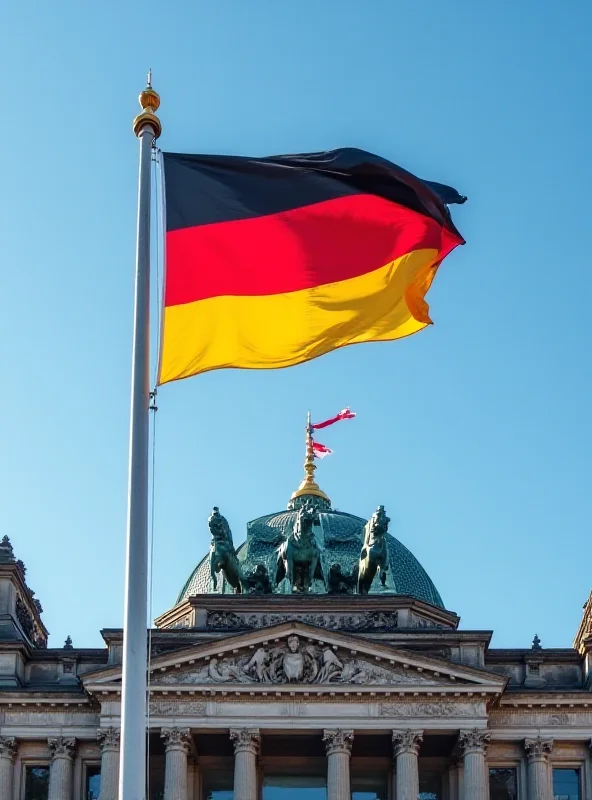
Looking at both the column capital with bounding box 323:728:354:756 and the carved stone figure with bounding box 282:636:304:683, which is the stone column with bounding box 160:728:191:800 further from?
the column capital with bounding box 323:728:354:756

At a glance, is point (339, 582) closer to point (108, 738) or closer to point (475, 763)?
point (475, 763)

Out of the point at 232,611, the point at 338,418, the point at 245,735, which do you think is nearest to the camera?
the point at 245,735

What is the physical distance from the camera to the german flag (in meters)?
26.2

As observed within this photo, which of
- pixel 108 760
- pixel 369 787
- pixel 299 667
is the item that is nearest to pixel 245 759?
pixel 299 667

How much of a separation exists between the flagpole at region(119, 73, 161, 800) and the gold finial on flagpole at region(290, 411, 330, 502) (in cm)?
5860

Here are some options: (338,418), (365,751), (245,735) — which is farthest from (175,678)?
(338,418)

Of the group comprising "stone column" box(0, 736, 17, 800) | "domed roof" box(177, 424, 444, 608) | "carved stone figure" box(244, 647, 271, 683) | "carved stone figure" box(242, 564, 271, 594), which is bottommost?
"stone column" box(0, 736, 17, 800)

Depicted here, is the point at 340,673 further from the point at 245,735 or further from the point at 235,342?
the point at 235,342

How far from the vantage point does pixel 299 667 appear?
63531 mm

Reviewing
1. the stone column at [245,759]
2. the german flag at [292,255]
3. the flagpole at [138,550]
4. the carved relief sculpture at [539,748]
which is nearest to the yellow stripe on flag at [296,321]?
the german flag at [292,255]

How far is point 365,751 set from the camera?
66000mm

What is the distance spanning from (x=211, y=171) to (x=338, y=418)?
55424 mm

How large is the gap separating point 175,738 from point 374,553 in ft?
39.0

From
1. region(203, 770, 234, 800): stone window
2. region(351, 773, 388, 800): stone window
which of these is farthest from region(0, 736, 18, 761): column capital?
region(351, 773, 388, 800): stone window
